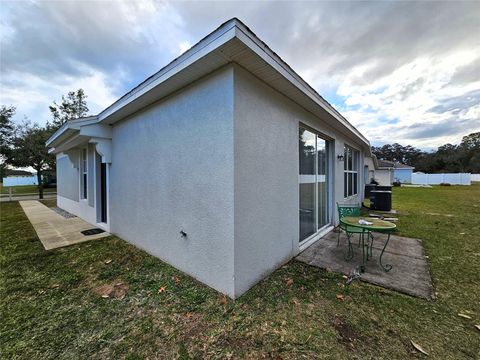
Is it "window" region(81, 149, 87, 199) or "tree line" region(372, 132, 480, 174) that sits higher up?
"tree line" region(372, 132, 480, 174)

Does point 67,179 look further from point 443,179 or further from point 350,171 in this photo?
point 443,179

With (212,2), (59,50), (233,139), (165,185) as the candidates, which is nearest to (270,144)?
(233,139)

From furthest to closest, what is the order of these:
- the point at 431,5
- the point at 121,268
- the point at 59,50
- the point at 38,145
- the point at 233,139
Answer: the point at 38,145, the point at 59,50, the point at 431,5, the point at 121,268, the point at 233,139

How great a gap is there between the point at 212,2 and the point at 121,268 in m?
5.45

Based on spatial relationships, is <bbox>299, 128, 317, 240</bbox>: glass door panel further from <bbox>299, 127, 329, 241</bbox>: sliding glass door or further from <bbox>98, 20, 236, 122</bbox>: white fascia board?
<bbox>98, 20, 236, 122</bbox>: white fascia board

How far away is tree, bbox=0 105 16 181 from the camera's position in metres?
18.5

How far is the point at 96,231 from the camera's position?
19.5 ft

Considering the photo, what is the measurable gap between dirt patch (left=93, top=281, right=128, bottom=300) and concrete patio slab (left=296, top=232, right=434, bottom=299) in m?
3.01

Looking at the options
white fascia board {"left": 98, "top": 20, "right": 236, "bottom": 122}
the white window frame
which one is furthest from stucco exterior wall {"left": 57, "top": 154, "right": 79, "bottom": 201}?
white fascia board {"left": 98, "top": 20, "right": 236, "bottom": 122}

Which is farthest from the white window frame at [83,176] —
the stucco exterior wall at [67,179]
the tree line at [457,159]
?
the tree line at [457,159]

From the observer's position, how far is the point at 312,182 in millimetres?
4793

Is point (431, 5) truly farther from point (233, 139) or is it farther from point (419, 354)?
point (419, 354)

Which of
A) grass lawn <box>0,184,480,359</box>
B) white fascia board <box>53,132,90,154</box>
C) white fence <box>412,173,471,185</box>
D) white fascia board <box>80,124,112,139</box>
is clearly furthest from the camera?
white fence <box>412,173,471,185</box>

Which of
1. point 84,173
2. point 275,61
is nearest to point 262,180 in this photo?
point 275,61
